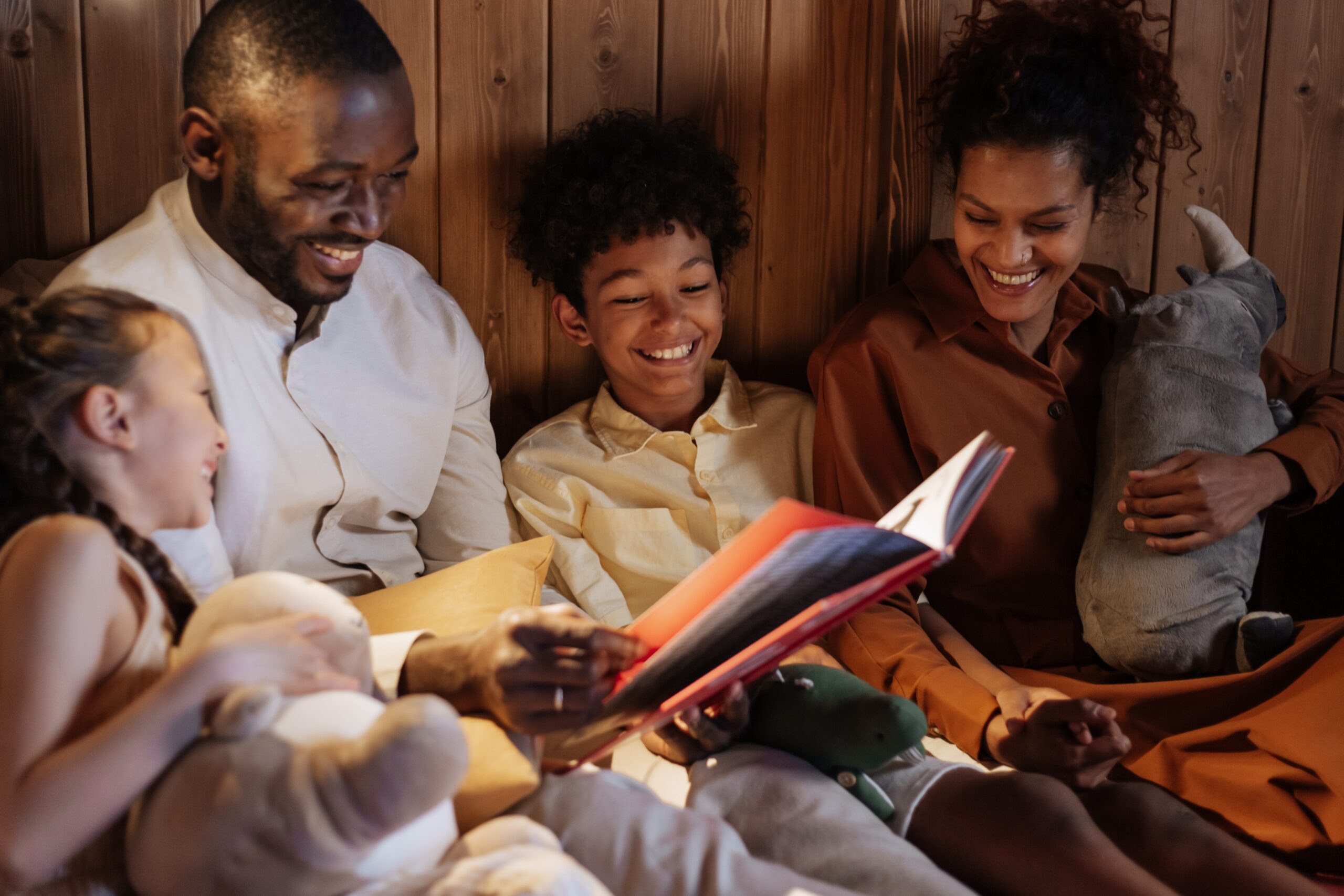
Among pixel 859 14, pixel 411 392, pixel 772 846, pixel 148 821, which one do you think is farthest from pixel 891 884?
pixel 859 14

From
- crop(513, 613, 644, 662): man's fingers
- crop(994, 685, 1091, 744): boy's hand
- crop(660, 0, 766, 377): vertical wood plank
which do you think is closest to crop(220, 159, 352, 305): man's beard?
crop(513, 613, 644, 662): man's fingers

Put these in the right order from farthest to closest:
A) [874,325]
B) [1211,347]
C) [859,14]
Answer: [859,14] < [874,325] < [1211,347]

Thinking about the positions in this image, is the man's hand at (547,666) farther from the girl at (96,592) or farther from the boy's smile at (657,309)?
the boy's smile at (657,309)

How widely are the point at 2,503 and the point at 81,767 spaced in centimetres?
23

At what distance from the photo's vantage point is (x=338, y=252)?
4.31 feet

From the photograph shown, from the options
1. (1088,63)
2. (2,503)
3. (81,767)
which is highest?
(1088,63)

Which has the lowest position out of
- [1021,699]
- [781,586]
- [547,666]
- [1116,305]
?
[1021,699]

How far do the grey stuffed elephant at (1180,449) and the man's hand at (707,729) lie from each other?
0.59 metres

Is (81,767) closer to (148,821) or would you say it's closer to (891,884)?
(148,821)

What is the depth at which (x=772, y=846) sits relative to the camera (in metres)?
1.05

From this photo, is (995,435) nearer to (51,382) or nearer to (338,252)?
(338,252)

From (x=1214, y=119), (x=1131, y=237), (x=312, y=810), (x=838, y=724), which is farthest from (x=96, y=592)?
(x=1214, y=119)

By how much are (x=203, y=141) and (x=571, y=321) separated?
65 cm

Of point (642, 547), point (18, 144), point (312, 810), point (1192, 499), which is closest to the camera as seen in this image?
point (312, 810)
